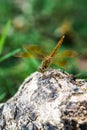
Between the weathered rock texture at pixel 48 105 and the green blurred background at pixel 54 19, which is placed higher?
the green blurred background at pixel 54 19

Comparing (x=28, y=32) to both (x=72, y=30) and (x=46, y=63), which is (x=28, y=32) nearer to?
(x=72, y=30)

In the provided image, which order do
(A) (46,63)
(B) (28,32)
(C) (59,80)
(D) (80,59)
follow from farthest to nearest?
1. (D) (80,59)
2. (B) (28,32)
3. (A) (46,63)
4. (C) (59,80)

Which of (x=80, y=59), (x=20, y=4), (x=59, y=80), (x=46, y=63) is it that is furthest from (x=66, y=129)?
(x=20, y=4)

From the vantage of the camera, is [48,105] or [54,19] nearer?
[48,105]

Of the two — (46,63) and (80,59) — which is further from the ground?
(80,59)

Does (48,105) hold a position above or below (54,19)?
below

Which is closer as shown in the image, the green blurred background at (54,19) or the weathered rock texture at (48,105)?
the weathered rock texture at (48,105)

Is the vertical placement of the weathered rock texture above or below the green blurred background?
below

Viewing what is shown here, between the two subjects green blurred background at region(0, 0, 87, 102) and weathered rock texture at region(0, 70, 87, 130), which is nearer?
weathered rock texture at region(0, 70, 87, 130)
